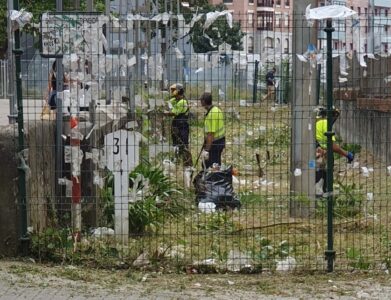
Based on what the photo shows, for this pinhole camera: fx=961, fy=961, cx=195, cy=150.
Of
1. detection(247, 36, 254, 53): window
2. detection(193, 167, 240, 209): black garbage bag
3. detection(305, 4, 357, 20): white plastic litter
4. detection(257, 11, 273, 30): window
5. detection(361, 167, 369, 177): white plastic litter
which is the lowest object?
detection(193, 167, 240, 209): black garbage bag

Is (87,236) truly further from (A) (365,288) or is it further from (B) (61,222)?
(A) (365,288)

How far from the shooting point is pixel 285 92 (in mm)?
11008

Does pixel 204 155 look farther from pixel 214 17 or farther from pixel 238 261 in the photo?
pixel 214 17

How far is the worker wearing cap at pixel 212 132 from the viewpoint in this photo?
32.9 feet

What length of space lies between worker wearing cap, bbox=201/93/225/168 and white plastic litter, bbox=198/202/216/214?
20.2 inches

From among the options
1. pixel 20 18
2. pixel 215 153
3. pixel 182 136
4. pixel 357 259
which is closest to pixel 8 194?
pixel 20 18

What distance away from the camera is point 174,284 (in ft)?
28.7

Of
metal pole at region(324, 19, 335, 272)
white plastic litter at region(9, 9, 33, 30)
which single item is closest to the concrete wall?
white plastic litter at region(9, 9, 33, 30)

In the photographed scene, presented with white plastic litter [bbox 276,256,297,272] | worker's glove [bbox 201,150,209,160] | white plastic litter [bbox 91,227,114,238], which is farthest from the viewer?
worker's glove [bbox 201,150,209,160]

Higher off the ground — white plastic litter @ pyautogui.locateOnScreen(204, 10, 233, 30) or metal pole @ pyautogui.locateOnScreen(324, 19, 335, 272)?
white plastic litter @ pyautogui.locateOnScreen(204, 10, 233, 30)

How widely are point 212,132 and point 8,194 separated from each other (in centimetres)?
246

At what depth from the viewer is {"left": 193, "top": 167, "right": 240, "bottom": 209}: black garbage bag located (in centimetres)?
1099

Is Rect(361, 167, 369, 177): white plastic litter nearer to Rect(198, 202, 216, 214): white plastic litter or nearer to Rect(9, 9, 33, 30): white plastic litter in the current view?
Rect(198, 202, 216, 214): white plastic litter

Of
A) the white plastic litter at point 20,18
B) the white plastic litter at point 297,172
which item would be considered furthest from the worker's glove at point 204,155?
the white plastic litter at point 20,18
